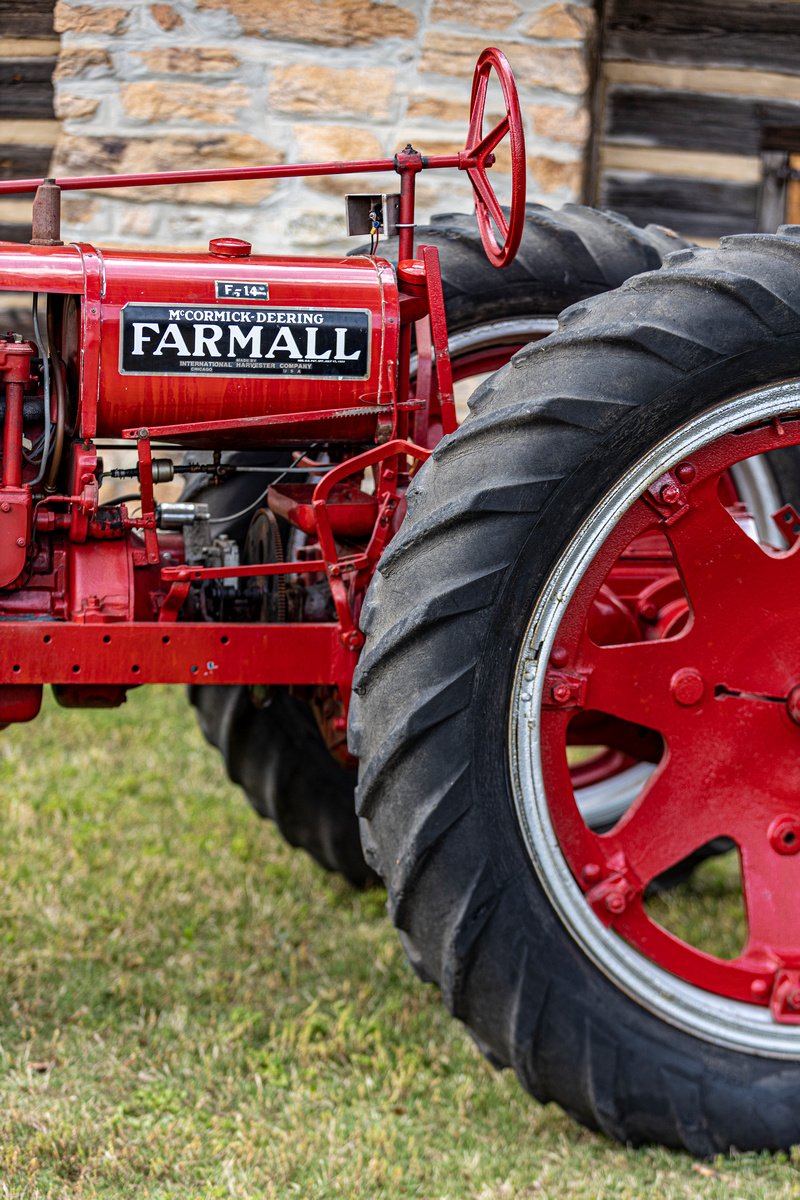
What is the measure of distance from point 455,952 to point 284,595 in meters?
0.80

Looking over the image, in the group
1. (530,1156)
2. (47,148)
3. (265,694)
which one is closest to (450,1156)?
(530,1156)

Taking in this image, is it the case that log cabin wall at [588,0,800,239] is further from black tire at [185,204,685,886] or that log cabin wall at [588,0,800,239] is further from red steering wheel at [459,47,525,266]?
red steering wheel at [459,47,525,266]

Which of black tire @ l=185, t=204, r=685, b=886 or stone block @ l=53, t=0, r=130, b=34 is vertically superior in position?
stone block @ l=53, t=0, r=130, b=34

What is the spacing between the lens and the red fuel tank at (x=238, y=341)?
8.32 feet

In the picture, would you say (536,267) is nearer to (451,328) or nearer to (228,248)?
(451,328)

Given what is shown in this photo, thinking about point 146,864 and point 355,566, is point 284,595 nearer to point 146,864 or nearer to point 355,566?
point 355,566

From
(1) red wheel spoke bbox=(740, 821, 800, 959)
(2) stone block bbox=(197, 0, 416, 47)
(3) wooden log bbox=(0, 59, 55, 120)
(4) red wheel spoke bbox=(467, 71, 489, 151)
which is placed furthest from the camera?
(3) wooden log bbox=(0, 59, 55, 120)

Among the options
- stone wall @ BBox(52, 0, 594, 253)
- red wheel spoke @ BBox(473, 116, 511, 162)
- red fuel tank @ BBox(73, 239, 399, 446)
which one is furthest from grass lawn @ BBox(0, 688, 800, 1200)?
stone wall @ BBox(52, 0, 594, 253)

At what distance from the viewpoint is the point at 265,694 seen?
306cm

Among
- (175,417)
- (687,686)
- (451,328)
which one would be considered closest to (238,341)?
(175,417)

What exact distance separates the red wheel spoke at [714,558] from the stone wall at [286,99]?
2.84 m

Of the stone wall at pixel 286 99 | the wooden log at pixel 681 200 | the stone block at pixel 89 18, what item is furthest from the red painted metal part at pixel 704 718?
the stone block at pixel 89 18

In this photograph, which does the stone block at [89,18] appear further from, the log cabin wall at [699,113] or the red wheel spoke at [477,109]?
the red wheel spoke at [477,109]

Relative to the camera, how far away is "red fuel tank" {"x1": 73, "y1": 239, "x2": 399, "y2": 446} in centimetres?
254
